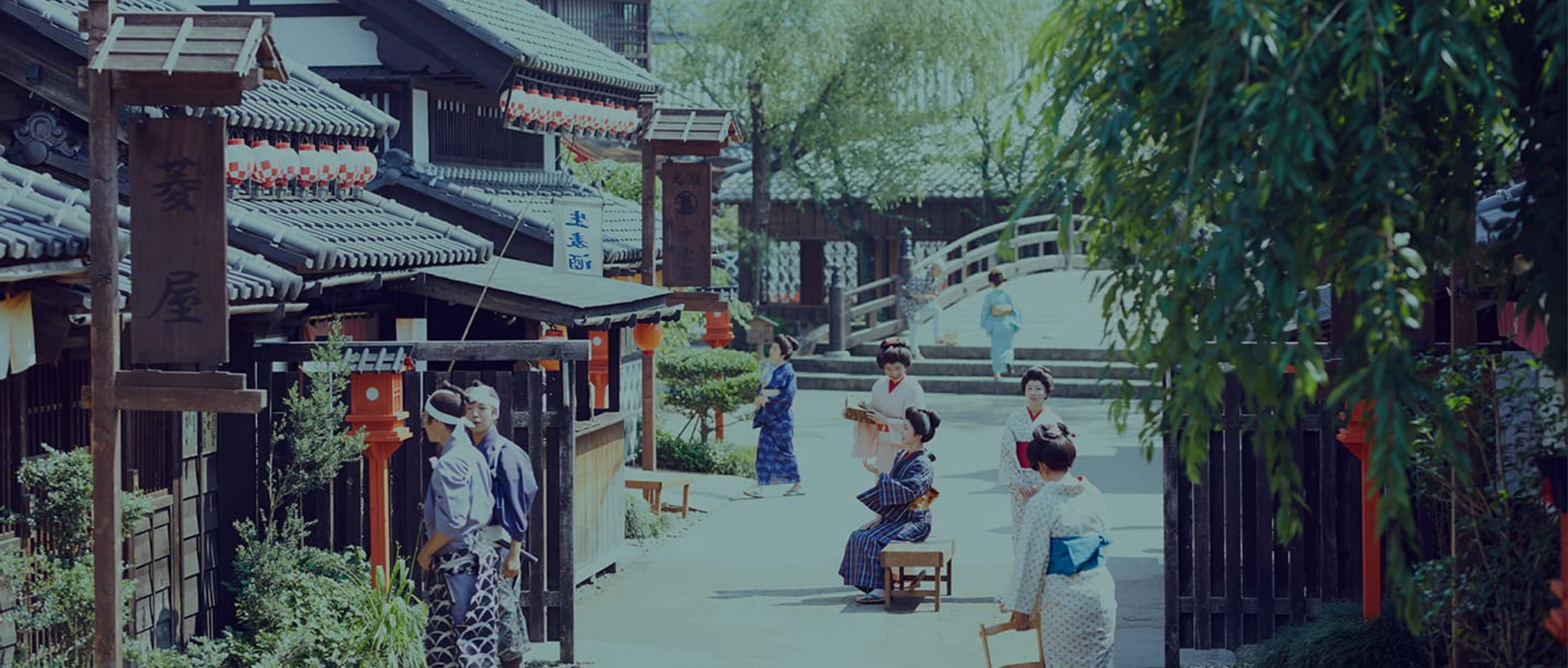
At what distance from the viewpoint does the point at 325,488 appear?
10.4 m

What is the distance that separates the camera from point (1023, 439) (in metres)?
12.0

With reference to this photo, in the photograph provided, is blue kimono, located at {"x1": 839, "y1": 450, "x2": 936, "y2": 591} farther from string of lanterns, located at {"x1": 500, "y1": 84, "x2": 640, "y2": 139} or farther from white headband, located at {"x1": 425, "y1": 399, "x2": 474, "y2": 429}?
string of lanterns, located at {"x1": 500, "y1": 84, "x2": 640, "y2": 139}

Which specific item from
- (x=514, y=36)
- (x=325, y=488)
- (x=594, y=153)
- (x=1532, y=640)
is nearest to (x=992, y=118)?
(x=594, y=153)

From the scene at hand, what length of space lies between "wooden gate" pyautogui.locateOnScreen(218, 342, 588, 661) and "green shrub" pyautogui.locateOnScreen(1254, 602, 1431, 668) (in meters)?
4.39

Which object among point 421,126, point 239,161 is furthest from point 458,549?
point 421,126

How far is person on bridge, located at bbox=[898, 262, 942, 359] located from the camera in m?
32.1

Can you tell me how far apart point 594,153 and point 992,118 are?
13327 mm

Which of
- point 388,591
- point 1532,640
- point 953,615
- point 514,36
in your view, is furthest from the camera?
point 514,36

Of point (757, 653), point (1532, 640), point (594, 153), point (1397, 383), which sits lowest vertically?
point (757, 653)

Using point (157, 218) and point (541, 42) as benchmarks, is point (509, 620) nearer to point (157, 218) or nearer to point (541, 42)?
point (157, 218)

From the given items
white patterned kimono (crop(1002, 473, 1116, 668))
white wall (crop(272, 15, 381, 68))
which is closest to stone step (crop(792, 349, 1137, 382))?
white wall (crop(272, 15, 381, 68))

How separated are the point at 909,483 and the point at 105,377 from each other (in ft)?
21.2

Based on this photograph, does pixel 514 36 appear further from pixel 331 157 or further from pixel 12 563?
pixel 12 563

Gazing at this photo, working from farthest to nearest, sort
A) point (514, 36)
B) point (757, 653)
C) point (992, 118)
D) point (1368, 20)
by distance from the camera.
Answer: point (992, 118) < point (514, 36) < point (757, 653) < point (1368, 20)
